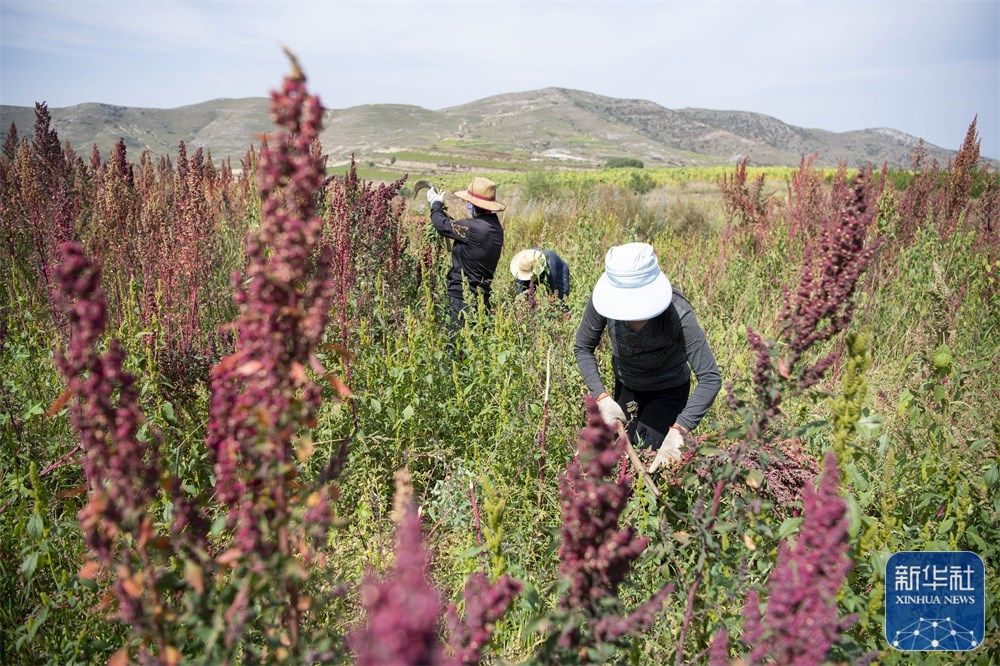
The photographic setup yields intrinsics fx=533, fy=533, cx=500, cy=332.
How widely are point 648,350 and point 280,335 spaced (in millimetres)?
2333

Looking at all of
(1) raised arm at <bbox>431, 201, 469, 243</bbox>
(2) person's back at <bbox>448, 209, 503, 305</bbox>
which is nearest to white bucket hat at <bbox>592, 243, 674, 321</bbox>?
(2) person's back at <bbox>448, 209, 503, 305</bbox>

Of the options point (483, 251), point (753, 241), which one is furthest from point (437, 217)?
point (753, 241)

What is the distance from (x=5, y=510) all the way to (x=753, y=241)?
790 cm

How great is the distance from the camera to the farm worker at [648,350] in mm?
2686

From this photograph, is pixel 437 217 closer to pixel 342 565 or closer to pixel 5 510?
pixel 342 565

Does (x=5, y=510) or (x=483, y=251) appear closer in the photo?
(x=5, y=510)

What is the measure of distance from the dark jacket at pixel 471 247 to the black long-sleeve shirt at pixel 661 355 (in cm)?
164

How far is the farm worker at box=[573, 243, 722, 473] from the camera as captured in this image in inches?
106

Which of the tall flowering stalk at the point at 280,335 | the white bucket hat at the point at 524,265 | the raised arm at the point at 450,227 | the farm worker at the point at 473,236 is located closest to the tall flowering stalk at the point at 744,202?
the white bucket hat at the point at 524,265

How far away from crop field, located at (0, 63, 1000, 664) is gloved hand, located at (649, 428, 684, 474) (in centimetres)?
7

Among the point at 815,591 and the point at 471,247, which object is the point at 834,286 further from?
the point at 471,247

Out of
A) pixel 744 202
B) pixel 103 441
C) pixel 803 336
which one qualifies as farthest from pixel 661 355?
pixel 744 202

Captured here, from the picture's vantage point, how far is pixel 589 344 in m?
3.18

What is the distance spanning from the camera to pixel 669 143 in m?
167
